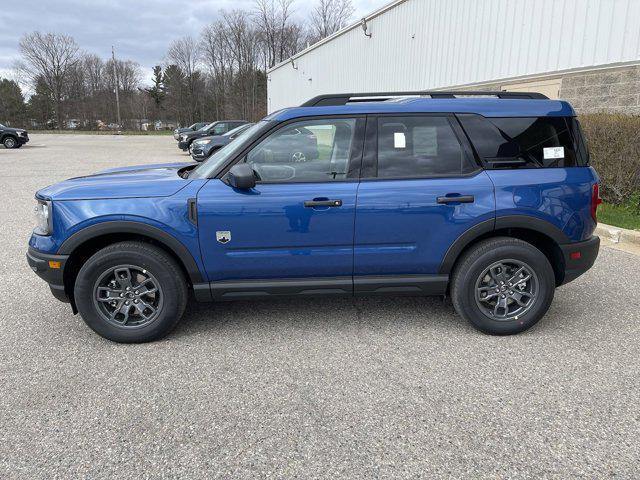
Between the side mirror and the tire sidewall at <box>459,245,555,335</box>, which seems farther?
the tire sidewall at <box>459,245,555,335</box>

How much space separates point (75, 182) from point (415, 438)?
309 centimetres

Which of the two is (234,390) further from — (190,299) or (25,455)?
(190,299)

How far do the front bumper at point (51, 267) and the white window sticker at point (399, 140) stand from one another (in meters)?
2.55

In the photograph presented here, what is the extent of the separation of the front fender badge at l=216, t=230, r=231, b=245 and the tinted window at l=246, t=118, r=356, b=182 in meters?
0.49

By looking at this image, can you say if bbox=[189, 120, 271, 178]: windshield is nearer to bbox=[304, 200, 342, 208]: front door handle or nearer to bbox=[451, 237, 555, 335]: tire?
bbox=[304, 200, 342, 208]: front door handle

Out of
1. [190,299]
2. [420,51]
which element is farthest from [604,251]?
[420,51]

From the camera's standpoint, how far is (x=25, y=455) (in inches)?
91.9

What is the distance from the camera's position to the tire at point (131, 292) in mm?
3363

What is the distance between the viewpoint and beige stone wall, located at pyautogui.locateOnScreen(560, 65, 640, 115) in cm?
812

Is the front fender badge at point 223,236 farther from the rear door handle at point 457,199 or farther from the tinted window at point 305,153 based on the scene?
the rear door handle at point 457,199

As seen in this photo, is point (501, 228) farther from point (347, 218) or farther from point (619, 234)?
point (619, 234)

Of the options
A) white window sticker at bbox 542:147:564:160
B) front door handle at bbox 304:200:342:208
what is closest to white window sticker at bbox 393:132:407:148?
front door handle at bbox 304:200:342:208

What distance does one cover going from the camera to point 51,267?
3361 millimetres

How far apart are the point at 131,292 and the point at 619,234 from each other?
242 inches
